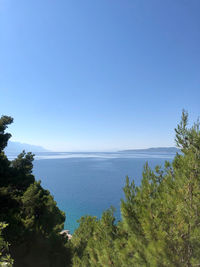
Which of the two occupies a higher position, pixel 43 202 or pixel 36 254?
pixel 43 202

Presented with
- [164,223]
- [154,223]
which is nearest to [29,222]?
[154,223]

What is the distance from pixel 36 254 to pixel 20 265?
4.00 ft

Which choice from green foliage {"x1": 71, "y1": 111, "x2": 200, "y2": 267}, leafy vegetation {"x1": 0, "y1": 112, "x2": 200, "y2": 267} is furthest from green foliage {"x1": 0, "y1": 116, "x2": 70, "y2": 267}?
green foliage {"x1": 71, "y1": 111, "x2": 200, "y2": 267}

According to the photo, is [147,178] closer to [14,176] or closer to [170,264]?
[170,264]

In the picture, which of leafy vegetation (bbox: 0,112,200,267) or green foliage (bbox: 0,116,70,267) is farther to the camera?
green foliage (bbox: 0,116,70,267)

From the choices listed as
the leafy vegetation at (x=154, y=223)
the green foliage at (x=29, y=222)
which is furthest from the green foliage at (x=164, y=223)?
the green foliage at (x=29, y=222)

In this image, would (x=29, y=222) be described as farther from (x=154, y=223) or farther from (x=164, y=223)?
(x=164, y=223)

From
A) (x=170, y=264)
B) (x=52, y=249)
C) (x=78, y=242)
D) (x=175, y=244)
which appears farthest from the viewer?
(x=52, y=249)

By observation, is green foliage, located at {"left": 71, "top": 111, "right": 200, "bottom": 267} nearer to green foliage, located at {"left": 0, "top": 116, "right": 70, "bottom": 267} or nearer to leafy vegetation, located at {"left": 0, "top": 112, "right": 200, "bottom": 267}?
leafy vegetation, located at {"left": 0, "top": 112, "right": 200, "bottom": 267}

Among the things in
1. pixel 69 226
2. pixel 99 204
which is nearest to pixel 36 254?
pixel 69 226

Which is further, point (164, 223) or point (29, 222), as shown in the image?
point (29, 222)

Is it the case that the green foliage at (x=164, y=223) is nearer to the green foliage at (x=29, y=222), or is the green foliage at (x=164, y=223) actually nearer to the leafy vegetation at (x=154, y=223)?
the leafy vegetation at (x=154, y=223)

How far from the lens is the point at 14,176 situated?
40.3ft

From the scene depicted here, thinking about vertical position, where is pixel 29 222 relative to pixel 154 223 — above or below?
below
